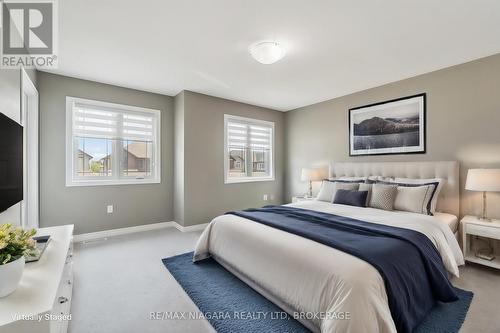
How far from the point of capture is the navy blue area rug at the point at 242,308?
171 centimetres

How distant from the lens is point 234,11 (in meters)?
2.02

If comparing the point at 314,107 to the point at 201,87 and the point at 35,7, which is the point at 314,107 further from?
the point at 35,7

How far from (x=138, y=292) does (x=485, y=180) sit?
374 centimetres

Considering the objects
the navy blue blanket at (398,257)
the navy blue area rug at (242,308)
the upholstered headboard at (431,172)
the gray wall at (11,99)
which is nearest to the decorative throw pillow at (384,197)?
the upholstered headboard at (431,172)

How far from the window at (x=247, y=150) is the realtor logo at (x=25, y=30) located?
277cm

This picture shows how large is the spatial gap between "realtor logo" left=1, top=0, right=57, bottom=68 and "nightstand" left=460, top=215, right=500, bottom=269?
4.62 m

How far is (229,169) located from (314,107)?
2193mm

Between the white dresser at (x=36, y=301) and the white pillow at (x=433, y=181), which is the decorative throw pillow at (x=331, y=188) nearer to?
the white pillow at (x=433, y=181)

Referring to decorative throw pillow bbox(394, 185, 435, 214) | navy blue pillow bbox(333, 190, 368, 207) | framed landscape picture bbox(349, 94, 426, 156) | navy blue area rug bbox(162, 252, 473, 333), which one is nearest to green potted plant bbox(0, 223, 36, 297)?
navy blue area rug bbox(162, 252, 473, 333)

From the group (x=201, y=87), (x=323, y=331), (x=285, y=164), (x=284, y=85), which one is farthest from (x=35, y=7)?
(x=285, y=164)

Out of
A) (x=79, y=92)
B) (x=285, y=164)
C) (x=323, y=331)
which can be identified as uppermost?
(x=79, y=92)

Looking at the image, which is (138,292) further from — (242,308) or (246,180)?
(246,180)

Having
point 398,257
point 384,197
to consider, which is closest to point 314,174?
point 384,197

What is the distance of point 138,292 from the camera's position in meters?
2.19
